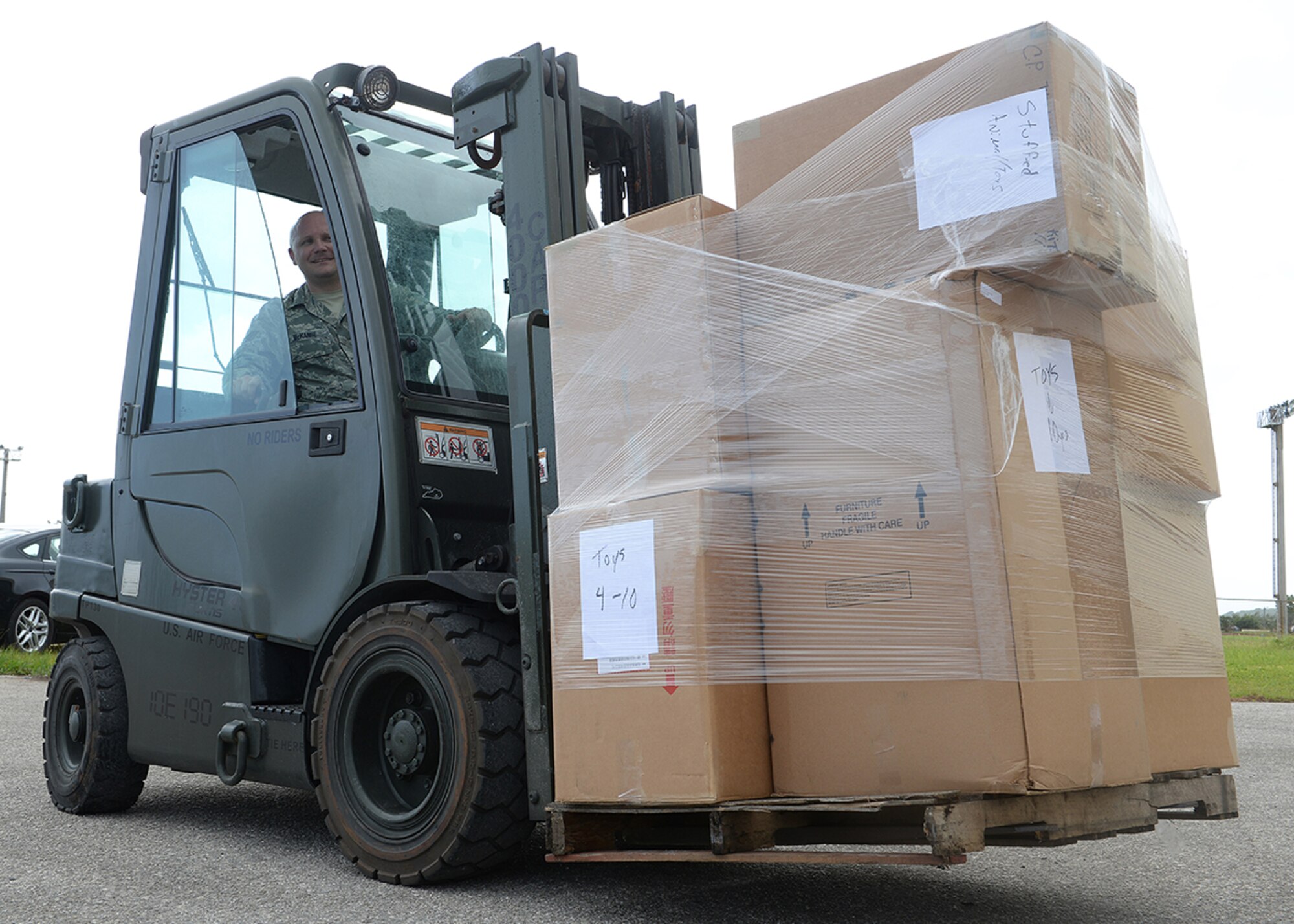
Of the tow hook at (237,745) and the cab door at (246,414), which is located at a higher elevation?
the cab door at (246,414)

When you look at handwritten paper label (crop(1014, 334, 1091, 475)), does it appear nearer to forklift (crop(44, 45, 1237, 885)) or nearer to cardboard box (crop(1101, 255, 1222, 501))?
cardboard box (crop(1101, 255, 1222, 501))

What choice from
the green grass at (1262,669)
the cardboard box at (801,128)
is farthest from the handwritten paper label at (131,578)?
the green grass at (1262,669)

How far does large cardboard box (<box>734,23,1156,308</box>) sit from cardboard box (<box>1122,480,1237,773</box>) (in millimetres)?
568

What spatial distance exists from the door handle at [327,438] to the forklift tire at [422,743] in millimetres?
610

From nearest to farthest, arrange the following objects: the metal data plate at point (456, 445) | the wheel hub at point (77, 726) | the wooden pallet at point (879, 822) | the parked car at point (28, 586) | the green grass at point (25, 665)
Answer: the wooden pallet at point (879, 822), the metal data plate at point (456, 445), the wheel hub at point (77, 726), the green grass at point (25, 665), the parked car at point (28, 586)

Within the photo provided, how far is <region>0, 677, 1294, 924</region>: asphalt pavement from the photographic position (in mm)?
3234

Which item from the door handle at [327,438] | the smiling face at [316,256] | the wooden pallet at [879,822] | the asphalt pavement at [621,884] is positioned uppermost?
the smiling face at [316,256]

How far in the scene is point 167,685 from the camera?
463 centimetres

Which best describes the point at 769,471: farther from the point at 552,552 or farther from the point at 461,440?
the point at 461,440

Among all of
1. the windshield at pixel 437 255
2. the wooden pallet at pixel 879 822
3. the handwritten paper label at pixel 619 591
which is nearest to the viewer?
the wooden pallet at pixel 879 822

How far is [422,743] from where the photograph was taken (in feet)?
12.0

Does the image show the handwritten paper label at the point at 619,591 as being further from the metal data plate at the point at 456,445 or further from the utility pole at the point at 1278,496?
the utility pole at the point at 1278,496

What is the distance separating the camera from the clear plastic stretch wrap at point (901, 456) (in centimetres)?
263

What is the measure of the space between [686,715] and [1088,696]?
893mm
